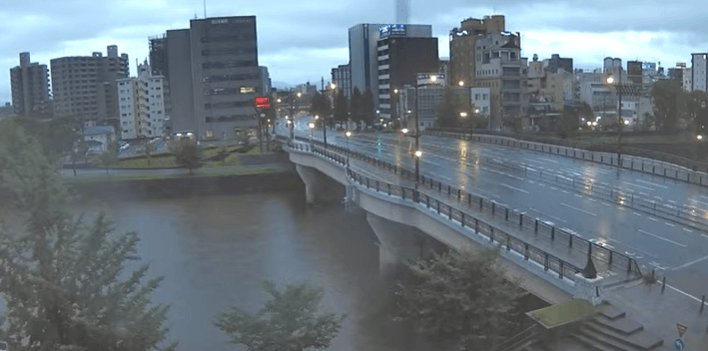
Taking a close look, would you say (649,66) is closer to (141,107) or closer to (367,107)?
(367,107)

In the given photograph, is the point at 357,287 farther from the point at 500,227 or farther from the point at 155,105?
the point at 155,105

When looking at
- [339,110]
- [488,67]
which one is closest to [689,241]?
[488,67]

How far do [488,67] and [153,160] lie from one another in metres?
34.4

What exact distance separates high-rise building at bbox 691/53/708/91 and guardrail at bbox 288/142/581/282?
232 ft

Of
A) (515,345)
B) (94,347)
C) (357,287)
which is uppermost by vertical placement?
(94,347)

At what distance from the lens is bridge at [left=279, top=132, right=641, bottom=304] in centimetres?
1332

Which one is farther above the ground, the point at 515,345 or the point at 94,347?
the point at 94,347

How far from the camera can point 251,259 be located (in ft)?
89.2

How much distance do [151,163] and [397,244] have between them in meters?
38.1

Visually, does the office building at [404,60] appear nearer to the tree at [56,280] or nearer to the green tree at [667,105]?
the green tree at [667,105]

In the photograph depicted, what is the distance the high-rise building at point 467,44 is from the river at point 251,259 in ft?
127

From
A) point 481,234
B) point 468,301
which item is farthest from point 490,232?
point 468,301

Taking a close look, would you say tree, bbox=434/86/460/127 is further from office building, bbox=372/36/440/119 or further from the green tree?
office building, bbox=372/36/440/119

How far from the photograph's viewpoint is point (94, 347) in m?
9.58
